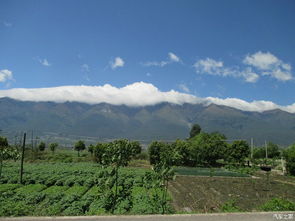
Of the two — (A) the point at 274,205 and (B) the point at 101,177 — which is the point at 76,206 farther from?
(A) the point at 274,205

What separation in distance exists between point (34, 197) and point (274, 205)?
12.6m

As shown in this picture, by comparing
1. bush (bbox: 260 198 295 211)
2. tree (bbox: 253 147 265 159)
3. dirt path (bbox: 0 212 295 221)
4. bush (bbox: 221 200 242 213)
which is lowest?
tree (bbox: 253 147 265 159)

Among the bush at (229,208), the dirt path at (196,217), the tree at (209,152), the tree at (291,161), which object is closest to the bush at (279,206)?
the bush at (229,208)

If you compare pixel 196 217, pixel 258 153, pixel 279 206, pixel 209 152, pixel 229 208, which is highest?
pixel 196 217

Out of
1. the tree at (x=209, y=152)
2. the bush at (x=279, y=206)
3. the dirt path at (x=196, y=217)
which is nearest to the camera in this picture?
the dirt path at (x=196, y=217)

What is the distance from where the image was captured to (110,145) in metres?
7.00

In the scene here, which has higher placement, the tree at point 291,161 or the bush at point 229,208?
the bush at point 229,208

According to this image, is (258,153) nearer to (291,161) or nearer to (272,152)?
(272,152)

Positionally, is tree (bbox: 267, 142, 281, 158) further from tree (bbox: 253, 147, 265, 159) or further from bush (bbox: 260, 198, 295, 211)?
bush (bbox: 260, 198, 295, 211)

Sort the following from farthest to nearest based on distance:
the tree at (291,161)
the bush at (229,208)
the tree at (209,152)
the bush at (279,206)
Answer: the tree at (209,152), the tree at (291,161), the bush at (229,208), the bush at (279,206)

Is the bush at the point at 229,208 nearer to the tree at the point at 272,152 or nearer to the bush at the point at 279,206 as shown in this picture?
the bush at the point at 279,206

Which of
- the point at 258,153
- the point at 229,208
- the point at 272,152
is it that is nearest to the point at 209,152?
the point at 258,153

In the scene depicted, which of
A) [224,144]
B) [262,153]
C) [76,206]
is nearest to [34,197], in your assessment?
[76,206]

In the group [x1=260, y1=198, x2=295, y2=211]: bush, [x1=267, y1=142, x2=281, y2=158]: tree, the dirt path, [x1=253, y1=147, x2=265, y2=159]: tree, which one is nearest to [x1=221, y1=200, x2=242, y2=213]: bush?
[x1=260, y1=198, x2=295, y2=211]: bush
